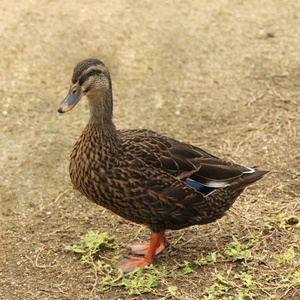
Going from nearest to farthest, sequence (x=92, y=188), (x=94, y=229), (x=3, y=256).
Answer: (x=92, y=188), (x=3, y=256), (x=94, y=229)

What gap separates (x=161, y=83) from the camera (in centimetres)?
679

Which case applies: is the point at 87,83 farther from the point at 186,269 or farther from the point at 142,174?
the point at 186,269

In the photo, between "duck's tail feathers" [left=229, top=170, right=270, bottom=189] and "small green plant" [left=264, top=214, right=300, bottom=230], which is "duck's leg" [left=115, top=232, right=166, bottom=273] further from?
"small green plant" [left=264, top=214, right=300, bottom=230]

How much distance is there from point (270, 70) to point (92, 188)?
155 inches

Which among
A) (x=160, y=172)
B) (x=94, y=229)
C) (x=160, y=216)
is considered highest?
(x=160, y=172)

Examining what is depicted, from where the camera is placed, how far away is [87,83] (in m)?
3.94

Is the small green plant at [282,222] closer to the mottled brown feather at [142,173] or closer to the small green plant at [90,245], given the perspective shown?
the mottled brown feather at [142,173]

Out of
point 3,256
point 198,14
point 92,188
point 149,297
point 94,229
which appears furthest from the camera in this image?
point 198,14

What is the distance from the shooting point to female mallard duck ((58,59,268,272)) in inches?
153

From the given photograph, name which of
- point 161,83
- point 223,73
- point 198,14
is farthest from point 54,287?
point 198,14

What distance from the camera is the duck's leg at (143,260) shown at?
13.4ft

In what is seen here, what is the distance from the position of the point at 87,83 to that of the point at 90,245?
145 cm

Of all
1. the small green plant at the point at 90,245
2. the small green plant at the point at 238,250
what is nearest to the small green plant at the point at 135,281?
the small green plant at the point at 90,245

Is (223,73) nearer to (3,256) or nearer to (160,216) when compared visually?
(160,216)
